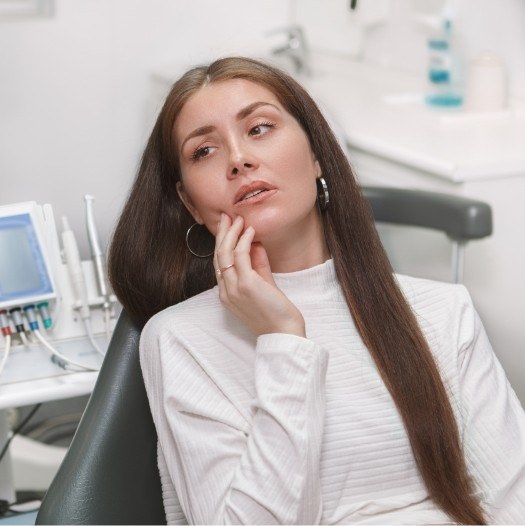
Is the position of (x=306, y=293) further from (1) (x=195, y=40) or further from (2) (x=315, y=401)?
(1) (x=195, y=40)

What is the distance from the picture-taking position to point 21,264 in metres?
1.55

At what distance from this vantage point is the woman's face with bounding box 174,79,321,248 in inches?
50.6

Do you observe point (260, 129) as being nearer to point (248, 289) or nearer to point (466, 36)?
point (248, 289)

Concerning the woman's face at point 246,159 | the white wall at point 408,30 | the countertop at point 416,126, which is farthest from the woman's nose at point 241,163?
the white wall at point 408,30

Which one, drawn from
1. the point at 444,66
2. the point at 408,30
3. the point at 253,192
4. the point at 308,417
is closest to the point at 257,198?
the point at 253,192

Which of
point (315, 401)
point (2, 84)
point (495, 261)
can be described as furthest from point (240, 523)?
point (2, 84)

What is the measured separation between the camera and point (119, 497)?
129cm

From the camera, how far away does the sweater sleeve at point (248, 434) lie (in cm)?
Answer: 112

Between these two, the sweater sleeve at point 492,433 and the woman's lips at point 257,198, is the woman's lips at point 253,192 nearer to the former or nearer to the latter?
the woman's lips at point 257,198

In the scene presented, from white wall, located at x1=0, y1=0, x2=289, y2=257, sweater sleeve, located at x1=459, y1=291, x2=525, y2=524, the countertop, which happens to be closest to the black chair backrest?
sweater sleeve, located at x1=459, y1=291, x2=525, y2=524

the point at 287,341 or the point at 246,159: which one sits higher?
the point at 246,159

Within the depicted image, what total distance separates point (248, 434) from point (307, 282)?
0.28 metres

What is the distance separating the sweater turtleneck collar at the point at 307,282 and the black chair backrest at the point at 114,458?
0.71 ft

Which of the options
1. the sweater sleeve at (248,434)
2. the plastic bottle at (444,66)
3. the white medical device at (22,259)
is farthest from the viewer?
the plastic bottle at (444,66)
